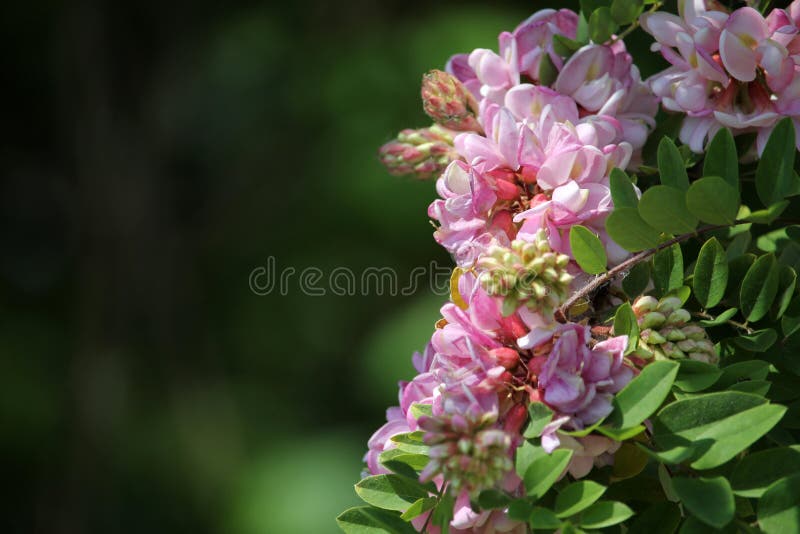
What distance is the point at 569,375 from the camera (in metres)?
0.41

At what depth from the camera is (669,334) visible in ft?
1.42

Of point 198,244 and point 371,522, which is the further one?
point 198,244

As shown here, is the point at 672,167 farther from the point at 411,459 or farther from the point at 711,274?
the point at 411,459

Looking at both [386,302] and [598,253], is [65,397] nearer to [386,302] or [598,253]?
[386,302]

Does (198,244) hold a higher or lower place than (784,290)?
higher

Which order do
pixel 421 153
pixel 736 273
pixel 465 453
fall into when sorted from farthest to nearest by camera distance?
pixel 421 153, pixel 736 273, pixel 465 453

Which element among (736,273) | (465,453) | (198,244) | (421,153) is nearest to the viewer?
(465,453)


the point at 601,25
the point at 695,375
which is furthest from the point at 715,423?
the point at 601,25

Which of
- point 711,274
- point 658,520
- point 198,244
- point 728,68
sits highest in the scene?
point 198,244

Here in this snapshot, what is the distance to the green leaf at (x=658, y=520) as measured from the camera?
1.43 ft

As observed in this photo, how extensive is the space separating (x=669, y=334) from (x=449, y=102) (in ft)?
0.70

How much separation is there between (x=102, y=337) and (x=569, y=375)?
7.53ft

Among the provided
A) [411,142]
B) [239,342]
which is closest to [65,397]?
[239,342]

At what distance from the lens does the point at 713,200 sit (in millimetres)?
452
